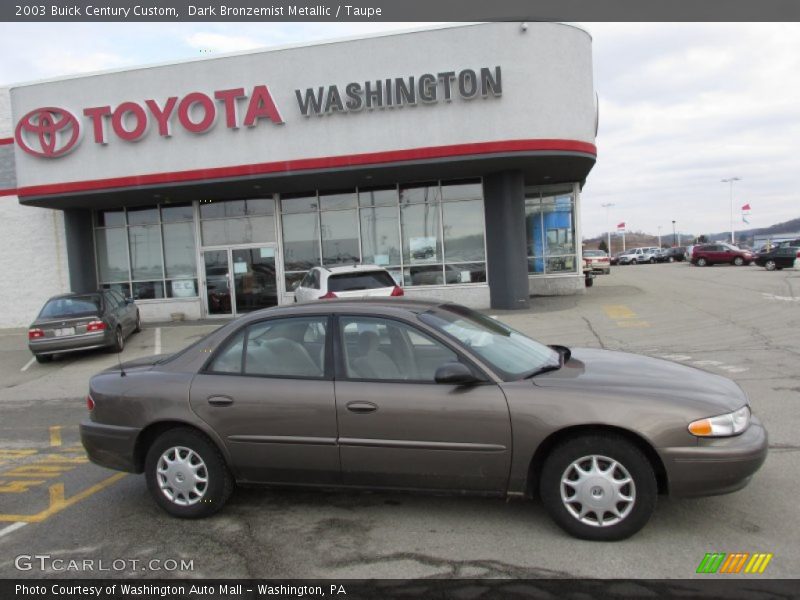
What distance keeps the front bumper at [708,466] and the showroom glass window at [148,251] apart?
58.6 feet

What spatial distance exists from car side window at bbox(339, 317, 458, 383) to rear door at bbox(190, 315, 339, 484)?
18cm

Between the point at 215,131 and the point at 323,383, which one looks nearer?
the point at 323,383

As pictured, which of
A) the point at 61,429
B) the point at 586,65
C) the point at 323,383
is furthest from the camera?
the point at 586,65

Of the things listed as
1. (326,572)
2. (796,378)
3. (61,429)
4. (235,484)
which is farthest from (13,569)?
(796,378)

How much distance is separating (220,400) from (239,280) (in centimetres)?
1553

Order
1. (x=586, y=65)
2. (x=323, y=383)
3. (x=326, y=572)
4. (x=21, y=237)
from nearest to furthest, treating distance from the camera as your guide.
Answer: (x=326, y=572)
(x=323, y=383)
(x=586, y=65)
(x=21, y=237)

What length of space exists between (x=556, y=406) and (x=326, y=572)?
5.46 ft

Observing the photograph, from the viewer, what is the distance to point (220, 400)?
4.20 meters

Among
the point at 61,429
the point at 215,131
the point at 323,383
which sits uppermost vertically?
the point at 215,131

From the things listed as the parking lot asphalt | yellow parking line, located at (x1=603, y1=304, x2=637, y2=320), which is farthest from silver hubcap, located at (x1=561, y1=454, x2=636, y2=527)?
yellow parking line, located at (x1=603, y1=304, x2=637, y2=320)

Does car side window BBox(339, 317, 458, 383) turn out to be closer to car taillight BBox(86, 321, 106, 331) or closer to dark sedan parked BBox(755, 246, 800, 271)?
car taillight BBox(86, 321, 106, 331)

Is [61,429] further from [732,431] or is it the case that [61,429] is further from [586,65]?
[586,65]

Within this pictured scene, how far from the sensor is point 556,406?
144 inches

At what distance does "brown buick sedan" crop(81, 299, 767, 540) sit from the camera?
359 cm
